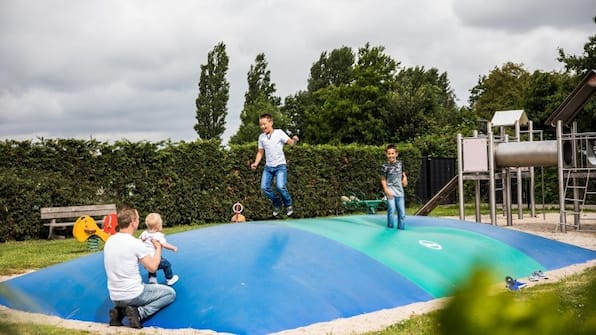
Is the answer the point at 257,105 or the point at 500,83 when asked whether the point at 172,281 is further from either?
the point at 500,83

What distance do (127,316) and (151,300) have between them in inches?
11.8

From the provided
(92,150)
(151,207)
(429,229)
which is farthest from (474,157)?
(92,150)

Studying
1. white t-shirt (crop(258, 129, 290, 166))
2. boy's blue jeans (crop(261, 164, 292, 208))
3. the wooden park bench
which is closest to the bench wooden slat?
the wooden park bench

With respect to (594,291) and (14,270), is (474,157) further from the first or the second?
(594,291)

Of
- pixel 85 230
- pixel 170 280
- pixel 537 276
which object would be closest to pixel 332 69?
pixel 85 230

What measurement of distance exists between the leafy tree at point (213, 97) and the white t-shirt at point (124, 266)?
42.0 m

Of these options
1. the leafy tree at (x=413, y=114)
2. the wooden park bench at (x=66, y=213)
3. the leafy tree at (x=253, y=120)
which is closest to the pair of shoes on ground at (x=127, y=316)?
the wooden park bench at (x=66, y=213)

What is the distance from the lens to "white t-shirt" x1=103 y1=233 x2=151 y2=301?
259 inches

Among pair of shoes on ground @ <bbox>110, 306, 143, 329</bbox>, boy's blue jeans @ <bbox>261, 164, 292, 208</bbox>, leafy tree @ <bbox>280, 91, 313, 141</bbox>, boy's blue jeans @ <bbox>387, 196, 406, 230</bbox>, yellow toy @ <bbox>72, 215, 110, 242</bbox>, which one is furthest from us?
leafy tree @ <bbox>280, 91, 313, 141</bbox>

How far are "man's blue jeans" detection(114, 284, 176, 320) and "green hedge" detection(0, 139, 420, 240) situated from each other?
973cm

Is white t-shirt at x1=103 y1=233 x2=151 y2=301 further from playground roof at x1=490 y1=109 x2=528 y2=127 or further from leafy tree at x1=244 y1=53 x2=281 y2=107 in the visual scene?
leafy tree at x1=244 y1=53 x2=281 y2=107

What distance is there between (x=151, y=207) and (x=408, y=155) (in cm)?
1096

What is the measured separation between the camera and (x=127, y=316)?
6.61m

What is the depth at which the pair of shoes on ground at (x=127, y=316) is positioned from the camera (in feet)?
21.5
